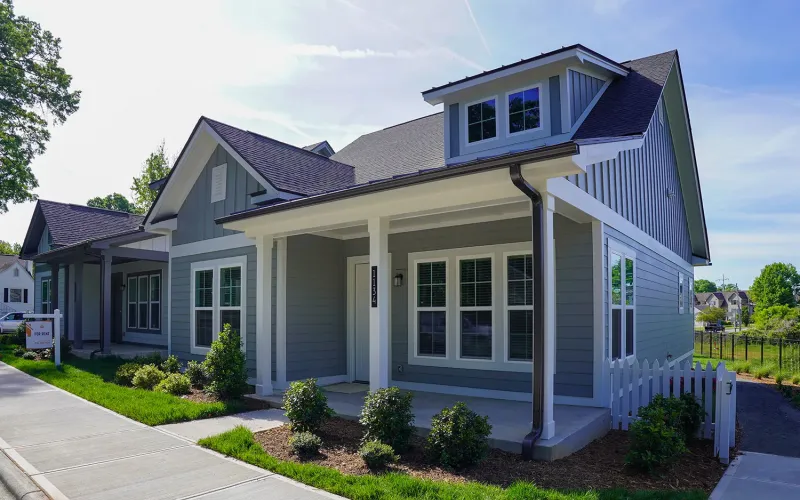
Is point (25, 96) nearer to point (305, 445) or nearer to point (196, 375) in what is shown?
point (196, 375)

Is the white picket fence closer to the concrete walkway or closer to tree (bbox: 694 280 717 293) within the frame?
the concrete walkway

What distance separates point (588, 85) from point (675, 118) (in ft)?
13.4

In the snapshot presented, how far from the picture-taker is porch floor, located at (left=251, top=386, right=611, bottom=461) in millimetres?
5910

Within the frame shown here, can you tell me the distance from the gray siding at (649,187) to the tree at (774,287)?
1989 inches

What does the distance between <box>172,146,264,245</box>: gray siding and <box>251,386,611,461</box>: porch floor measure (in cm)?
421

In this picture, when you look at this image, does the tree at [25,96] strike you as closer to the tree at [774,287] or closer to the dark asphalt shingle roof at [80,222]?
the dark asphalt shingle roof at [80,222]

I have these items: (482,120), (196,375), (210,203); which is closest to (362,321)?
(196,375)

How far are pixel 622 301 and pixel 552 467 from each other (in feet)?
14.3

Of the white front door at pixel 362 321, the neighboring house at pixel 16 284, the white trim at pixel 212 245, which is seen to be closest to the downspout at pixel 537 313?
the white front door at pixel 362 321

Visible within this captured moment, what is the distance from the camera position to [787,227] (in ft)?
187

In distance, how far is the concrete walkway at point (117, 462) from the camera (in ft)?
16.0

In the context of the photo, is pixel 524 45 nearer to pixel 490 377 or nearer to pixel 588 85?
pixel 588 85

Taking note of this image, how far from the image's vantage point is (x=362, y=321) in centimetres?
1071

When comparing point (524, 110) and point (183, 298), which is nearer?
point (524, 110)
